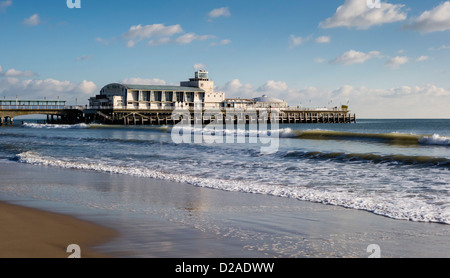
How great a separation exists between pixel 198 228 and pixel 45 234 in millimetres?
2205

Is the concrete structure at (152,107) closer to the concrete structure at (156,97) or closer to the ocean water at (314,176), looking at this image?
the concrete structure at (156,97)

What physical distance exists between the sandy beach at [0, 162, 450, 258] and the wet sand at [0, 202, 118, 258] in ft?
0.04

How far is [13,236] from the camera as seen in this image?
6.19 m

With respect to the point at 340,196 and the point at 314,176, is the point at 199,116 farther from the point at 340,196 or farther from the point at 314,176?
the point at 340,196

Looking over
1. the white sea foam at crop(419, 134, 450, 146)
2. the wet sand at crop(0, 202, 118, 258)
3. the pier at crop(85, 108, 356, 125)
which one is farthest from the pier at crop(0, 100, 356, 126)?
the wet sand at crop(0, 202, 118, 258)

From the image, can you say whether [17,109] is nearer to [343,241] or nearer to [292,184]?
[292,184]

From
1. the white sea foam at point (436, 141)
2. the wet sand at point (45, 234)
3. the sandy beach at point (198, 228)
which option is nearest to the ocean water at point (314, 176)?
the sandy beach at point (198, 228)

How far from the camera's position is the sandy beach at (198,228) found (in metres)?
5.66

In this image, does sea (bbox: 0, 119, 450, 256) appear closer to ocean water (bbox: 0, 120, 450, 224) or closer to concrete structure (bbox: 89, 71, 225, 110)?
ocean water (bbox: 0, 120, 450, 224)

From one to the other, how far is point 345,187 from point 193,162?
7.99 meters

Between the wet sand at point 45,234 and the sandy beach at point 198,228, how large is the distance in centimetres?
1

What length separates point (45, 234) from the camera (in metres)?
6.42

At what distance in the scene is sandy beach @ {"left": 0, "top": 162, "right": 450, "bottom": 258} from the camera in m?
5.66
